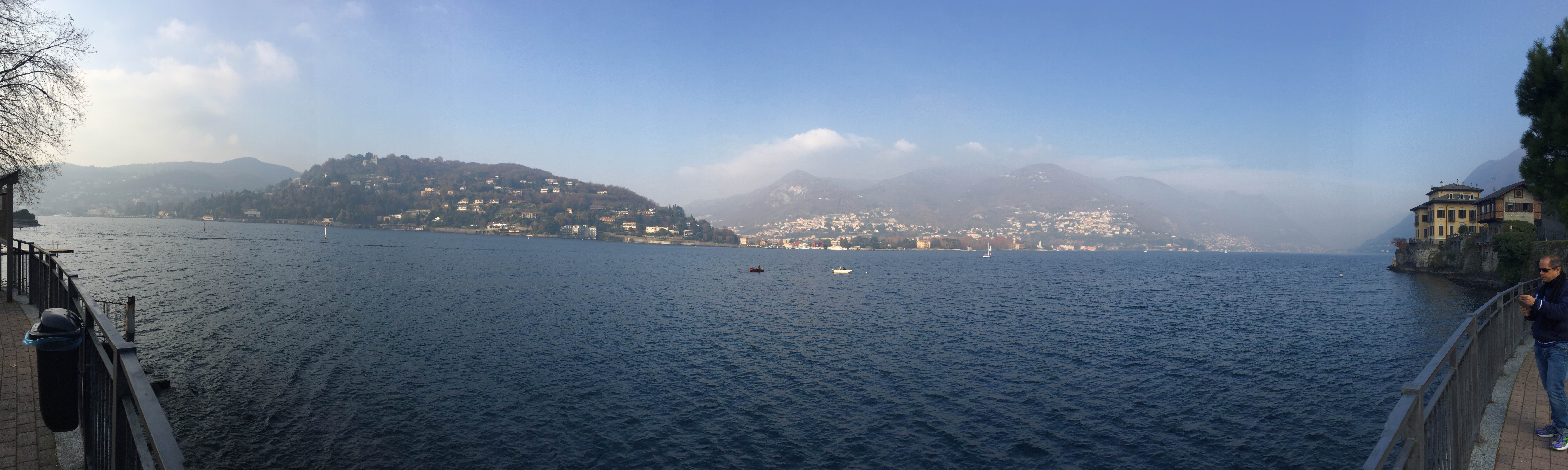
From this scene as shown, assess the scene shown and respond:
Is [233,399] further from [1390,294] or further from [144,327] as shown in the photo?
[1390,294]

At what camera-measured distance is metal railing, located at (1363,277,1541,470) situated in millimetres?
3906

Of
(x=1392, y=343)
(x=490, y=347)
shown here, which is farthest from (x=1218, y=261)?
(x=490, y=347)

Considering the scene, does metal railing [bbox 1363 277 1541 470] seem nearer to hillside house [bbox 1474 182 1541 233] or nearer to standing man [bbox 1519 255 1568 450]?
standing man [bbox 1519 255 1568 450]

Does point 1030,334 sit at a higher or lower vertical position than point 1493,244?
lower

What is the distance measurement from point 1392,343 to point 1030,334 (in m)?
15.4

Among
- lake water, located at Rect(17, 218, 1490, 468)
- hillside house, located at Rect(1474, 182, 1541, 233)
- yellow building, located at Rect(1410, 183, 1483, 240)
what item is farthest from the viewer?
yellow building, located at Rect(1410, 183, 1483, 240)

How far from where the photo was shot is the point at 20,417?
7043 mm

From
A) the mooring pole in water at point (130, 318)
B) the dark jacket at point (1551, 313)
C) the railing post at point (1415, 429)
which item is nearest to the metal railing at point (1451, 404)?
the railing post at point (1415, 429)

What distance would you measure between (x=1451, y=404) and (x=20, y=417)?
48.0ft

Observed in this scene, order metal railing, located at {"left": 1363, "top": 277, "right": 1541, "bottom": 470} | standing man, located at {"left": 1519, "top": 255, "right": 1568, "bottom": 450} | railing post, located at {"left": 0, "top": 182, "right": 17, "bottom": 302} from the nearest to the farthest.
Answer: metal railing, located at {"left": 1363, "top": 277, "right": 1541, "bottom": 470}, standing man, located at {"left": 1519, "top": 255, "right": 1568, "bottom": 450}, railing post, located at {"left": 0, "top": 182, "right": 17, "bottom": 302}

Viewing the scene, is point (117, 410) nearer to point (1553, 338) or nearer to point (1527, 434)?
point (1553, 338)

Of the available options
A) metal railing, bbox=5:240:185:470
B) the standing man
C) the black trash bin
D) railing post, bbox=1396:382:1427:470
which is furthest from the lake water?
railing post, bbox=1396:382:1427:470

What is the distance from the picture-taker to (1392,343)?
27.3 metres

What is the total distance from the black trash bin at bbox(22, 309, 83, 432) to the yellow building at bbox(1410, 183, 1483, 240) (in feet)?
332
